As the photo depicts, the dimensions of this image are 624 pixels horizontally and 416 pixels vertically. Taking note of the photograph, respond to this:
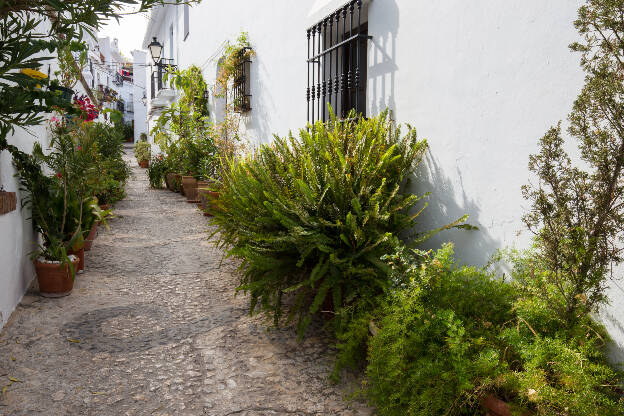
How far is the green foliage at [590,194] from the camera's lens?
5.67 ft

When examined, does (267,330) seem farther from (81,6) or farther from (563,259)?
(81,6)

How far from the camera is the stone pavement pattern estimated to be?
7.39ft

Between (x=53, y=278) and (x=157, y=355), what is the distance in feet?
4.72

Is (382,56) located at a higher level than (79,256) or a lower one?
higher

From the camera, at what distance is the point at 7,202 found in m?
3.11

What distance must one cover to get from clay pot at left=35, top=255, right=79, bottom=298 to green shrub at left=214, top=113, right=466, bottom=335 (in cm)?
150

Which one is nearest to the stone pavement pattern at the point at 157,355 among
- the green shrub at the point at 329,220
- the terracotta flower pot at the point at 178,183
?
the green shrub at the point at 329,220

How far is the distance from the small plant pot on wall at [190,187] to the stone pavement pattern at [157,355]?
14.8ft

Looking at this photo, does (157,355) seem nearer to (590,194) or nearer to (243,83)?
(590,194)

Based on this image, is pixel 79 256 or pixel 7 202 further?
pixel 79 256

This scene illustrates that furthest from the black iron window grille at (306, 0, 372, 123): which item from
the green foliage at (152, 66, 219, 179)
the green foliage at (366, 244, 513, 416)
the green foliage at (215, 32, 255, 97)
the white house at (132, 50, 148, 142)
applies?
the white house at (132, 50, 148, 142)

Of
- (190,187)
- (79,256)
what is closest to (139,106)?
(190,187)

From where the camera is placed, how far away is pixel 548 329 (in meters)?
1.98

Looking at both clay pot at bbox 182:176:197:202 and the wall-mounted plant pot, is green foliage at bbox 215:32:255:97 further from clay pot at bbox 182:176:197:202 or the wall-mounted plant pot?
the wall-mounted plant pot
